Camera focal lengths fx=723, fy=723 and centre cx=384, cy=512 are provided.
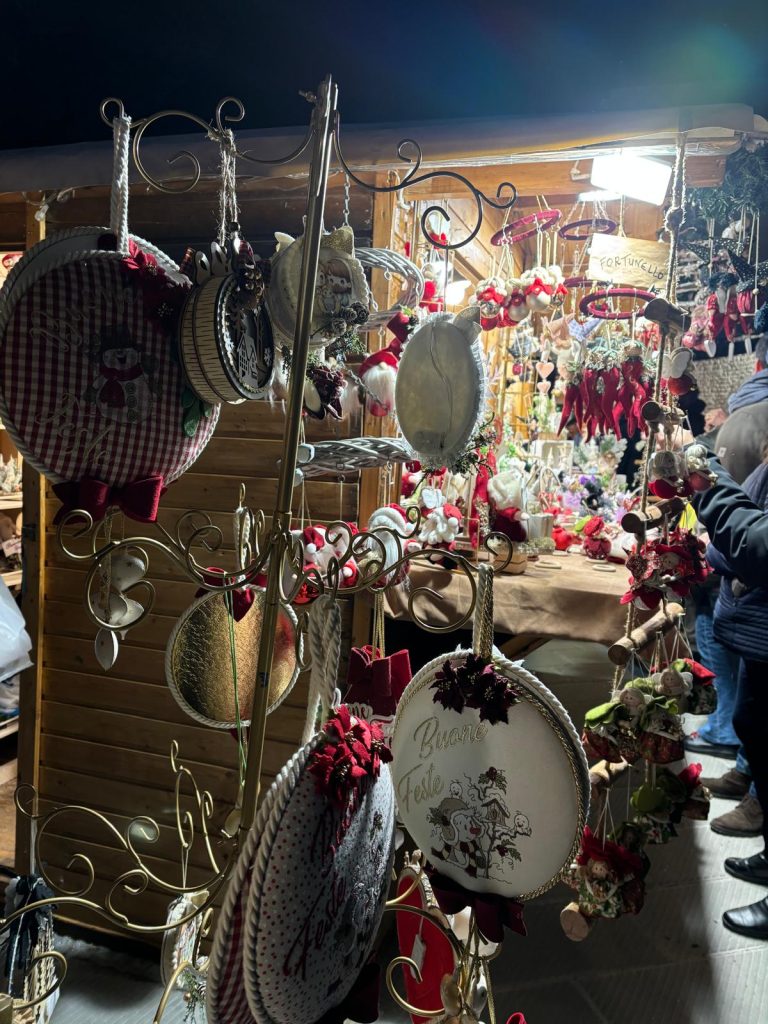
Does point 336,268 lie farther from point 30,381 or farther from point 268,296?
point 30,381

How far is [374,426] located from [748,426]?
930 millimetres

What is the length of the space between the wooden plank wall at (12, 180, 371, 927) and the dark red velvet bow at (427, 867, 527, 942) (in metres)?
1.14

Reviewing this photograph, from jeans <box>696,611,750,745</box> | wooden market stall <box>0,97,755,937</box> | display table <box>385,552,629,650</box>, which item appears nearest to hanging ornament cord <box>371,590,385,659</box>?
display table <box>385,552,629,650</box>

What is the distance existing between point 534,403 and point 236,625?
290cm

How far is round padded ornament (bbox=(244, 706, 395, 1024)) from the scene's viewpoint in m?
0.53

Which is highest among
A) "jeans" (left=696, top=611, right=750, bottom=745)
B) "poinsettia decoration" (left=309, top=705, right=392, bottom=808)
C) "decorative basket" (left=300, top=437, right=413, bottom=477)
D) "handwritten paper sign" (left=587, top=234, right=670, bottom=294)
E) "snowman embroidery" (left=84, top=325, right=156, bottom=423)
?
"handwritten paper sign" (left=587, top=234, right=670, bottom=294)

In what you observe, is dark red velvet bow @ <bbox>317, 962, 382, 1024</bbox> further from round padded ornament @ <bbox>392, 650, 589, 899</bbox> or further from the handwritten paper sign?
the handwritten paper sign

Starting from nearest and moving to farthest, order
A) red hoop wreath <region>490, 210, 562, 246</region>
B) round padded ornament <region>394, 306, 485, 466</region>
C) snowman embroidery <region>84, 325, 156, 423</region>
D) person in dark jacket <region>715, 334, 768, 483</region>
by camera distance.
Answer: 1. snowman embroidery <region>84, 325, 156, 423</region>
2. round padded ornament <region>394, 306, 485, 466</region>
3. person in dark jacket <region>715, 334, 768, 483</region>
4. red hoop wreath <region>490, 210, 562, 246</region>

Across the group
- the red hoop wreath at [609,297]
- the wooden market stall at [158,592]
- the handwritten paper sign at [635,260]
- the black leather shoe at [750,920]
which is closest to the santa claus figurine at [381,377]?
the handwritten paper sign at [635,260]

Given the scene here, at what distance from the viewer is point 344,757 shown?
0.57 metres

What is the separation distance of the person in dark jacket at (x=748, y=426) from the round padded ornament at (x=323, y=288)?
1.26m

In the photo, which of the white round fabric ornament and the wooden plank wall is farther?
the wooden plank wall

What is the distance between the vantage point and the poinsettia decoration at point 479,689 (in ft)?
2.33

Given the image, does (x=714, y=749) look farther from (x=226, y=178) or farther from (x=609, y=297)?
(x=226, y=178)
